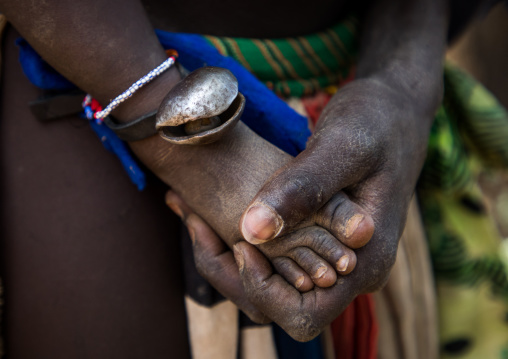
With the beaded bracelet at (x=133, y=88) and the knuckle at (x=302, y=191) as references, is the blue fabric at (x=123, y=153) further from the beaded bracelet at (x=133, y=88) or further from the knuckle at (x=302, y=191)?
the knuckle at (x=302, y=191)

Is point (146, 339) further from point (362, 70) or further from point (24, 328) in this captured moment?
point (362, 70)

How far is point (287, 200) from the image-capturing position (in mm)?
646

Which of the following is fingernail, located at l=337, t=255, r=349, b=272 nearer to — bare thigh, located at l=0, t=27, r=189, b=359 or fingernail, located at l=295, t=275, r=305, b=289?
fingernail, located at l=295, t=275, r=305, b=289

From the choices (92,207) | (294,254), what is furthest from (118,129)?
(294,254)

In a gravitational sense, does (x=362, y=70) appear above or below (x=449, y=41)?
above

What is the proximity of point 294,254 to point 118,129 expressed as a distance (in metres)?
0.38

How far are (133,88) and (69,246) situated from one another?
1.18 feet

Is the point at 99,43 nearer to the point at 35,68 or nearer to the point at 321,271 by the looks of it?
the point at 35,68

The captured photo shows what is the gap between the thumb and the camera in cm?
64

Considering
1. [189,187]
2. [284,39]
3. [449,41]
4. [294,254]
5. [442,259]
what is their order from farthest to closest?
[449,41] < [442,259] < [284,39] < [189,187] < [294,254]

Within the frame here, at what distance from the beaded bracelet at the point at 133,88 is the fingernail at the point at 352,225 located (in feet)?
1.37

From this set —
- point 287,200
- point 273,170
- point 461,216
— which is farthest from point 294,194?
Result: point 461,216

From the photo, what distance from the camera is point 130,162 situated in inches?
33.4

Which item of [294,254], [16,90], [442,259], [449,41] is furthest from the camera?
[449,41]
